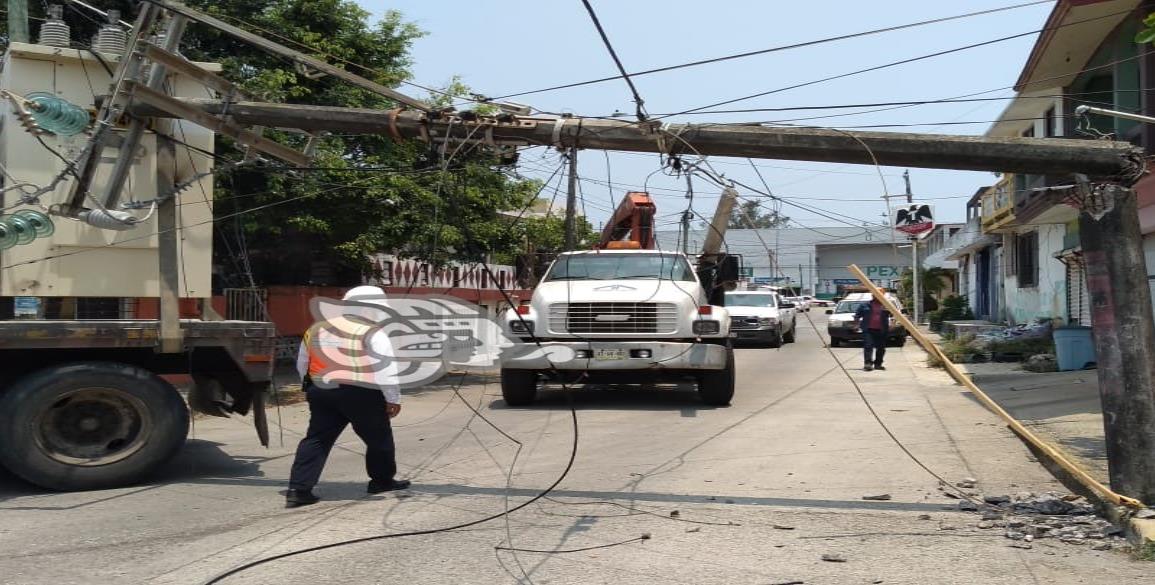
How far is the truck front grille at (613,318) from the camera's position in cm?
1187

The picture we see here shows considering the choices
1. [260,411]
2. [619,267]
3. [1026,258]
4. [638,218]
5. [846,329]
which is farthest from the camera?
[846,329]

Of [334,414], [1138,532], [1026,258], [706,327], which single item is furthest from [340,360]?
[1026,258]

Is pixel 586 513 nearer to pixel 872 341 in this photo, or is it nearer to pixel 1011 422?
pixel 1011 422

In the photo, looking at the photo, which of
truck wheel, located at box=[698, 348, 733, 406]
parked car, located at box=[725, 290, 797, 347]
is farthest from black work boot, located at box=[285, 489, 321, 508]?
parked car, located at box=[725, 290, 797, 347]

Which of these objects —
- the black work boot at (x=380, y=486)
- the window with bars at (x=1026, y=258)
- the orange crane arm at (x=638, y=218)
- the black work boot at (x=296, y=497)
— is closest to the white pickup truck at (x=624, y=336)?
the orange crane arm at (x=638, y=218)

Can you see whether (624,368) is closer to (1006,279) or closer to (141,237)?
(141,237)

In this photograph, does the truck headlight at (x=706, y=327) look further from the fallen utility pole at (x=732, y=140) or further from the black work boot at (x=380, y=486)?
the black work boot at (x=380, y=486)

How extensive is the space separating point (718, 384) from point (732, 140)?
18.6 ft

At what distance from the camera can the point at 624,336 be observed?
11883mm

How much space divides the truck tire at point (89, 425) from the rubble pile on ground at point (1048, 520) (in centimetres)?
598

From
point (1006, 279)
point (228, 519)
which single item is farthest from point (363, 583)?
point (1006, 279)

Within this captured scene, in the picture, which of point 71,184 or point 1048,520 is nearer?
A: point 1048,520

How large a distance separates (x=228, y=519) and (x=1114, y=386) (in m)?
5.90

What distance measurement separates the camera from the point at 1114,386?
629 cm
